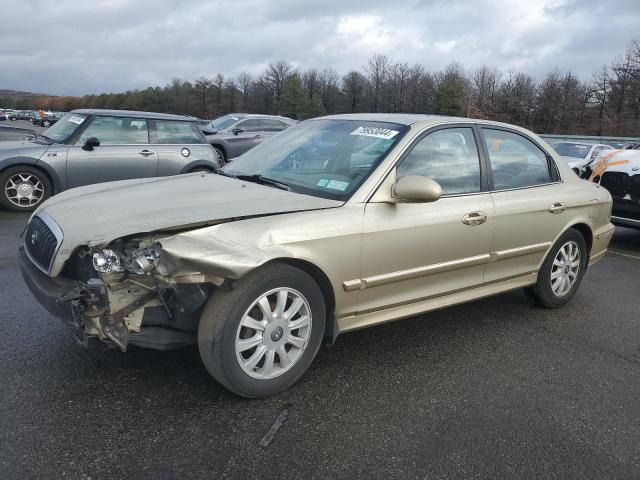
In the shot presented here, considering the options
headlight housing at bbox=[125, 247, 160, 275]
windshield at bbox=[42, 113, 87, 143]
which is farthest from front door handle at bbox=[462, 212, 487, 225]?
windshield at bbox=[42, 113, 87, 143]

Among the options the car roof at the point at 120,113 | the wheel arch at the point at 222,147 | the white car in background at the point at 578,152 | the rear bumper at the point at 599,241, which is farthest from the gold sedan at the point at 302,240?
the white car in background at the point at 578,152

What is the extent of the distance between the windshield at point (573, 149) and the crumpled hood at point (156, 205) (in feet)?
45.9

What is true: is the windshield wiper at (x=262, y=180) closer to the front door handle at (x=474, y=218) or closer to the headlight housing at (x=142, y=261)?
the headlight housing at (x=142, y=261)

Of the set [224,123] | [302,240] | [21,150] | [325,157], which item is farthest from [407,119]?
[224,123]

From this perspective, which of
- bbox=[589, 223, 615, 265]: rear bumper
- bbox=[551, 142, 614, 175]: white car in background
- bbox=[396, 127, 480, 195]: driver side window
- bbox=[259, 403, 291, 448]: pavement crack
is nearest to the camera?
bbox=[259, 403, 291, 448]: pavement crack

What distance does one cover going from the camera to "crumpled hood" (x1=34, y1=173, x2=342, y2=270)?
2.73 m

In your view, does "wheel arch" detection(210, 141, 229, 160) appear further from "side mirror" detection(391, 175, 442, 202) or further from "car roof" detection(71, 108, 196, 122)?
"side mirror" detection(391, 175, 442, 202)

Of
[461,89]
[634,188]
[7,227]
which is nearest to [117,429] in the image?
[7,227]

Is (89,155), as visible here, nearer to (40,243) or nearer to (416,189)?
(40,243)

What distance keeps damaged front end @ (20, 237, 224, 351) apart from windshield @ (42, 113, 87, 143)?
651 centimetres

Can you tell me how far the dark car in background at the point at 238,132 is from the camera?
14273 mm

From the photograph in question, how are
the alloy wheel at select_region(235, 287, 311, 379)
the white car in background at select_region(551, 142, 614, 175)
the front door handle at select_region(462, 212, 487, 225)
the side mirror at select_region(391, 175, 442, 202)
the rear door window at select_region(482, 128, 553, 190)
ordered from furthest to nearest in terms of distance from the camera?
the white car in background at select_region(551, 142, 614, 175), the rear door window at select_region(482, 128, 553, 190), the front door handle at select_region(462, 212, 487, 225), the side mirror at select_region(391, 175, 442, 202), the alloy wheel at select_region(235, 287, 311, 379)

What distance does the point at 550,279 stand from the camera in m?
4.63

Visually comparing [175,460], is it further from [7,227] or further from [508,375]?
[7,227]
